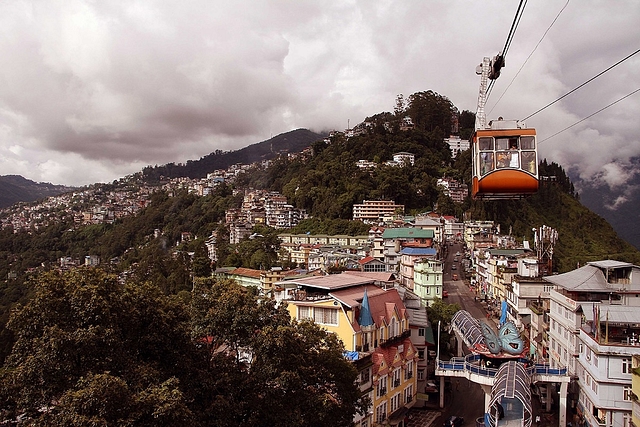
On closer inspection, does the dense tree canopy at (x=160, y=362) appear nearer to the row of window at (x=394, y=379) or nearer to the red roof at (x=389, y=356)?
the red roof at (x=389, y=356)

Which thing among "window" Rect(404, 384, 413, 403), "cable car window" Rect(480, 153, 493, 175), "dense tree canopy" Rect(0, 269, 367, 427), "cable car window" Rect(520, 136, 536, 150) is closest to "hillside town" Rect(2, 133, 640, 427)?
"window" Rect(404, 384, 413, 403)

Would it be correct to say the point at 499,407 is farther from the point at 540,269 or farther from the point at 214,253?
the point at 214,253

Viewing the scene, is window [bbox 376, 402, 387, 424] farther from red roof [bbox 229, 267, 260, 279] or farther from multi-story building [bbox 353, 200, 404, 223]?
multi-story building [bbox 353, 200, 404, 223]

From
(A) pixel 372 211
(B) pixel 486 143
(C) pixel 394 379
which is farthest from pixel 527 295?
(A) pixel 372 211

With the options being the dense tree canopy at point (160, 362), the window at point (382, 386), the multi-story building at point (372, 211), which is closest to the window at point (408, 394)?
the window at point (382, 386)

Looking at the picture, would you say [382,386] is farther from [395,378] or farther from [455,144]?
[455,144]

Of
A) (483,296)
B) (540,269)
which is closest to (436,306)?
(540,269)

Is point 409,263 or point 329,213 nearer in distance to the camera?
point 409,263
